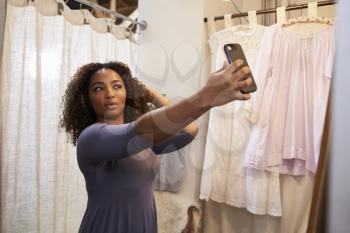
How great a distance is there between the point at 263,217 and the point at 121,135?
0.73 meters

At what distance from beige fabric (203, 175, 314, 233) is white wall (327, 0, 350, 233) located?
624 mm

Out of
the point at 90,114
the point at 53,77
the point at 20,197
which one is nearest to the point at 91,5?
the point at 53,77

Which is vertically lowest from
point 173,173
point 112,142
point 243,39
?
point 173,173

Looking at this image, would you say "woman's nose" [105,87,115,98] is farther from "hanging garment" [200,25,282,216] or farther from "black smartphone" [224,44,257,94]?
"hanging garment" [200,25,282,216]

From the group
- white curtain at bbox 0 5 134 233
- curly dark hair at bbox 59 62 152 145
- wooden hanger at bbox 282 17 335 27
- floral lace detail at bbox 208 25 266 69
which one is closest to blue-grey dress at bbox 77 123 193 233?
curly dark hair at bbox 59 62 152 145

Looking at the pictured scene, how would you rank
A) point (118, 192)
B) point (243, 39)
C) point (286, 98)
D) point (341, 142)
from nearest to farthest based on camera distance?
point (341, 142)
point (118, 192)
point (286, 98)
point (243, 39)

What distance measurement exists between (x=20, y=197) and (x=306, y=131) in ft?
2.81

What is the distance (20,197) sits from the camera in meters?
0.78

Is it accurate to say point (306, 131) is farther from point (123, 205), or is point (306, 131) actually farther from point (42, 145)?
point (42, 145)

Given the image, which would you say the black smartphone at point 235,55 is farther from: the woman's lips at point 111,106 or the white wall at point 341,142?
the woman's lips at point 111,106

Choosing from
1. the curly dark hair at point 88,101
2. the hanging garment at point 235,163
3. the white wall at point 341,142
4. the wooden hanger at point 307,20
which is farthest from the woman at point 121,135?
the wooden hanger at point 307,20

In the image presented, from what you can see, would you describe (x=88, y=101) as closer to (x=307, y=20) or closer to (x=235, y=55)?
(x=235, y=55)

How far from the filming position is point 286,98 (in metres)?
0.83

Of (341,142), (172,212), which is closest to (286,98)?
(172,212)
